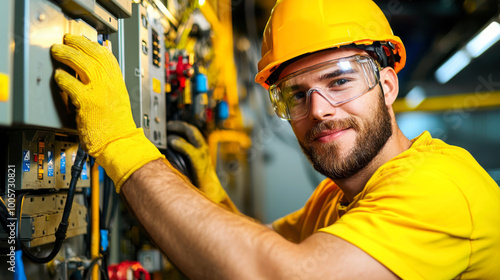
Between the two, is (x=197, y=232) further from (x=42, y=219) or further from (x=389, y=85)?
(x=389, y=85)

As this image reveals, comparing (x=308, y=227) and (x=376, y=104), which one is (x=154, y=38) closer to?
(x=376, y=104)

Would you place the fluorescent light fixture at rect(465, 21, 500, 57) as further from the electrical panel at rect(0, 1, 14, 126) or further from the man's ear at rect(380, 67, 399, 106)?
the electrical panel at rect(0, 1, 14, 126)

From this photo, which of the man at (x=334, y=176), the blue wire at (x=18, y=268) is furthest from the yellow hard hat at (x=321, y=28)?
the blue wire at (x=18, y=268)

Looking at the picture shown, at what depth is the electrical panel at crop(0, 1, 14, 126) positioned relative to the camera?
680 mm

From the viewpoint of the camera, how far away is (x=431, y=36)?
437 centimetres

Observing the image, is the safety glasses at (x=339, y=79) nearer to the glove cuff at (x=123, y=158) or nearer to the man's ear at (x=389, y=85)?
the man's ear at (x=389, y=85)

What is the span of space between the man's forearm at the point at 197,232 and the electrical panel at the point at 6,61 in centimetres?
31

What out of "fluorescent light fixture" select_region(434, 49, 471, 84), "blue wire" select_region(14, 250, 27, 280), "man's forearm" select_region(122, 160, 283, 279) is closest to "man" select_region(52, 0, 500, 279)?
"man's forearm" select_region(122, 160, 283, 279)

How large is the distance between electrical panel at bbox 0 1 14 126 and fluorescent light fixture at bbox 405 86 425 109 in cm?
457

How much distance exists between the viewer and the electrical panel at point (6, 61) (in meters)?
0.68

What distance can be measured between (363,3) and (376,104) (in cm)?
37

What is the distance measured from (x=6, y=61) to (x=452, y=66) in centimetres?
544

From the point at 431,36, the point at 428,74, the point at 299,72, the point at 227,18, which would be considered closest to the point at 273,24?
the point at 299,72

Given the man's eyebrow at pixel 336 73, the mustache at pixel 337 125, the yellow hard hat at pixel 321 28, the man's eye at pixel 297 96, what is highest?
the yellow hard hat at pixel 321 28
